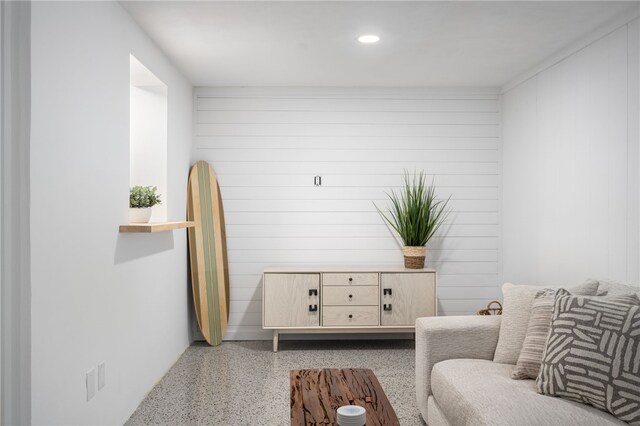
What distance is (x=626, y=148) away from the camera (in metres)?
3.15

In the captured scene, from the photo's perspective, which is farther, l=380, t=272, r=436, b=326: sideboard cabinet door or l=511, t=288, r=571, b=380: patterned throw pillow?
l=380, t=272, r=436, b=326: sideboard cabinet door

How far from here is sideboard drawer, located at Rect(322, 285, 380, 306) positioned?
4.66 metres

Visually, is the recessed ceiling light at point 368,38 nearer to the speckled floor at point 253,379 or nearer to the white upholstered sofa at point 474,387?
the white upholstered sofa at point 474,387

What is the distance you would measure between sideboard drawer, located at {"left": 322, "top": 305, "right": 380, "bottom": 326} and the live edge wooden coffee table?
208 centimetres

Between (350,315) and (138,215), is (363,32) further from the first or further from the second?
(350,315)

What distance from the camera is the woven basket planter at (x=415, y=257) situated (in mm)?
4766

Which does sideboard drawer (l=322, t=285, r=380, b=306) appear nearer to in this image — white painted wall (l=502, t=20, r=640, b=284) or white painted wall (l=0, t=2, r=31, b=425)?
white painted wall (l=502, t=20, r=640, b=284)

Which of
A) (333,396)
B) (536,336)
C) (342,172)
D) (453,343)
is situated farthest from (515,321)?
(342,172)

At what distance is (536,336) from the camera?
2527mm

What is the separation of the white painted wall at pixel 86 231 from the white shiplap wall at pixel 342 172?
137cm

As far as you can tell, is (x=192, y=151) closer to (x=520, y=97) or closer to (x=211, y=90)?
(x=211, y=90)

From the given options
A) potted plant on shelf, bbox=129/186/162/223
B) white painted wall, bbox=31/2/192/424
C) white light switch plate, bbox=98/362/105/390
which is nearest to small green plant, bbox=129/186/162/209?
potted plant on shelf, bbox=129/186/162/223

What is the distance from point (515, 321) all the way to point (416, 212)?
2.14m

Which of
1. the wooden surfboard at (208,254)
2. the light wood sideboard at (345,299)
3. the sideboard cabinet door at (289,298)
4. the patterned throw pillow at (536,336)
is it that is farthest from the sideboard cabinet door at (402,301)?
the patterned throw pillow at (536,336)
